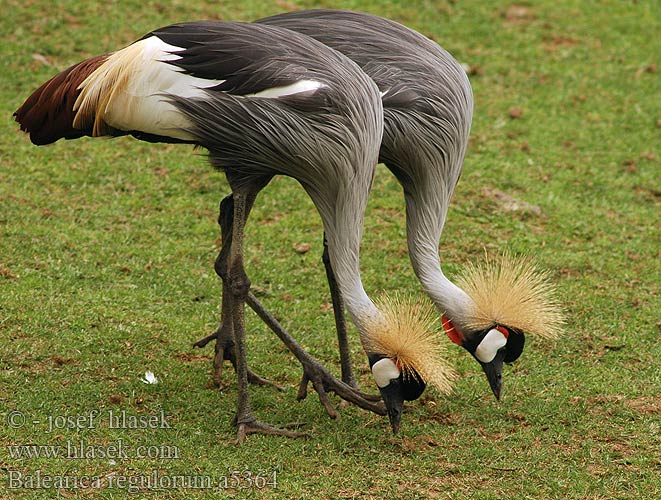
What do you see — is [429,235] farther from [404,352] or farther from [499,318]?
[404,352]

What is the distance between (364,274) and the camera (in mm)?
5809

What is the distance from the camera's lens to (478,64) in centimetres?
829

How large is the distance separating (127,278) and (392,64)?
2112 millimetres

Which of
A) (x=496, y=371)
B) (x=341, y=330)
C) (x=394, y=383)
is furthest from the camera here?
(x=341, y=330)

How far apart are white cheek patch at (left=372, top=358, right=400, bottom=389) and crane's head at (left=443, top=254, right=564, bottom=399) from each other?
12.7 inches

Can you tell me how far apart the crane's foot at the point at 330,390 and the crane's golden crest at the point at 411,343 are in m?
0.43

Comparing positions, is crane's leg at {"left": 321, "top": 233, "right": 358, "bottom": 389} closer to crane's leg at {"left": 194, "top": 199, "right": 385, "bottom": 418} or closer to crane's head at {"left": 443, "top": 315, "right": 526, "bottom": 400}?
crane's leg at {"left": 194, "top": 199, "right": 385, "bottom": 418}

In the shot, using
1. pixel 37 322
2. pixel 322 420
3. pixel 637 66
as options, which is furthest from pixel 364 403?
pixel 637 66

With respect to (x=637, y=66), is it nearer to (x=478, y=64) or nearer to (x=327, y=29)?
(x=478, y=64)

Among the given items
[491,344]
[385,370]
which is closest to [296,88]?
[385,370]

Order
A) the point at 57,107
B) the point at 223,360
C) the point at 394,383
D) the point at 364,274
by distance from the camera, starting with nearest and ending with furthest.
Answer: the point at 394,383
the point at 57,107
the point at 223,360
the point at 364,274

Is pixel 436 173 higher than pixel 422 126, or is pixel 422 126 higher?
pixel 422 126

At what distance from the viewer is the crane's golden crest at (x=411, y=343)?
154 inches

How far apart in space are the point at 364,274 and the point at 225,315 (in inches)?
48.8
